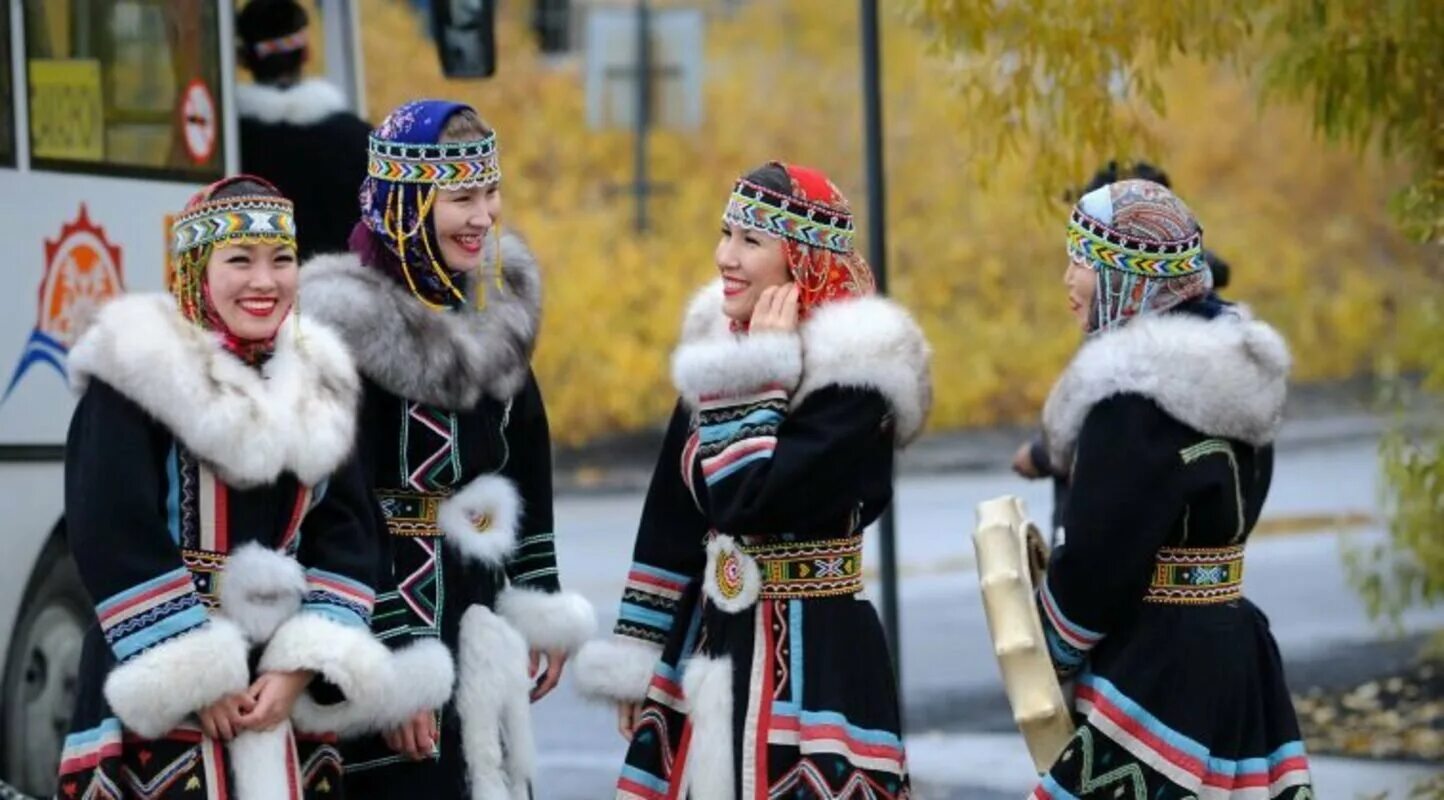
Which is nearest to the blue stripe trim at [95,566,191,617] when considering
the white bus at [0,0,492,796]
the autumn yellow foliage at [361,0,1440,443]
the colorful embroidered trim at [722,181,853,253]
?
the colorful embroidered trim at [722,181,853,253]

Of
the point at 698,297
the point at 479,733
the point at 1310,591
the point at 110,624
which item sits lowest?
the point at 1310,591

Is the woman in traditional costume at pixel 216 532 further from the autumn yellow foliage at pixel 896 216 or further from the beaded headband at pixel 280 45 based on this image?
the autumn yellow foliage at pixel 896 216

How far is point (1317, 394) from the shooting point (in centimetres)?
2150

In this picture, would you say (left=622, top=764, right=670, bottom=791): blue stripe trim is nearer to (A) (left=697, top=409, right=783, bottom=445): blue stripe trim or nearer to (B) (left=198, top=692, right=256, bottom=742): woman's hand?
(A) (left=697, top=409, right=783, bottom=445): blue stripe trim

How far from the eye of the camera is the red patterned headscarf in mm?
5559

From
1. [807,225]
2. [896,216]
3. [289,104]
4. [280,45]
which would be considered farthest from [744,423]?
[896,216]

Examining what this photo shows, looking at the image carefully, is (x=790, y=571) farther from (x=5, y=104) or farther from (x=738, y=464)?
(x=5, y=104)

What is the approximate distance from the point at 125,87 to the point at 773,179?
3843 mm

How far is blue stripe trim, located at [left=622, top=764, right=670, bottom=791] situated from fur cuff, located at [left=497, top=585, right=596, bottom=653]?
0.35 meters

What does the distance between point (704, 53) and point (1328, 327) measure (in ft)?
18.4

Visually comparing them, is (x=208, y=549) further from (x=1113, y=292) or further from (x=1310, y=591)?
(x=1310, y=591)

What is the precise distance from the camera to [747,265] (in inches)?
220

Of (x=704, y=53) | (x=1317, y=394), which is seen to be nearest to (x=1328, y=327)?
(x=1317, y=394)

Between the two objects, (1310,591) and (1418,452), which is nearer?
(1418,452)
